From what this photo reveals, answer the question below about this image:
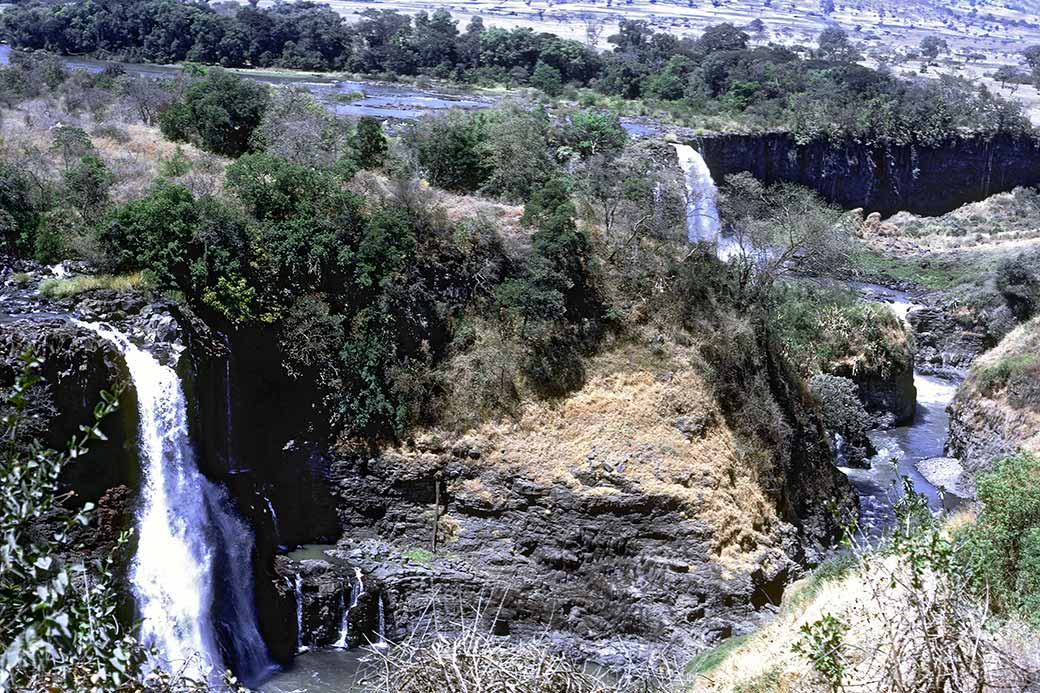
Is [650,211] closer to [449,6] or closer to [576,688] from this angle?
[576,688]

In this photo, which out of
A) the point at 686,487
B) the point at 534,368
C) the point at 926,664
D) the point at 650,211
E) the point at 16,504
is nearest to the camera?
the point at 16,504

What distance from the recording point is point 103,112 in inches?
1439

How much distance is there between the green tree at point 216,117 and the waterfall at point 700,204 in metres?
16.5

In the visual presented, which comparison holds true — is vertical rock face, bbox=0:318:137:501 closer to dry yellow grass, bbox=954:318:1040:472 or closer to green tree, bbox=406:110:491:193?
green tree, bbox=406:110:491:193

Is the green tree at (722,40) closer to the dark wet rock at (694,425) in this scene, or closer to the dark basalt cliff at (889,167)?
the dark basalt cliff at (889,167)

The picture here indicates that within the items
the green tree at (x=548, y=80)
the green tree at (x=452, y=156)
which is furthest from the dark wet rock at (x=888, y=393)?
the green tree at (x=548, y=80)

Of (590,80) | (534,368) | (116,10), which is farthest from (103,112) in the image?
(590,80)

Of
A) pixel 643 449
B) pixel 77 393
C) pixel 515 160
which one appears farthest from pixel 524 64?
pixel 77 393

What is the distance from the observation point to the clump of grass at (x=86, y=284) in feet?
80.9

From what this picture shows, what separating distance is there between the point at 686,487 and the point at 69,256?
16.7 meters

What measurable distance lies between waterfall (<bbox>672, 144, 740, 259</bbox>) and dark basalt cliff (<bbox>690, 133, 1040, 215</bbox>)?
9.66 metres

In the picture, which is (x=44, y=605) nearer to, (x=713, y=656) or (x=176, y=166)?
(x=713, y=656)

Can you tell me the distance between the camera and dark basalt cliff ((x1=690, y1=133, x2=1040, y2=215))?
6162cm

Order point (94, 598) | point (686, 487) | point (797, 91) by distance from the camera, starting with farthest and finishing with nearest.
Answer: point (797, 91), point (686, 487), point (94, 598)
